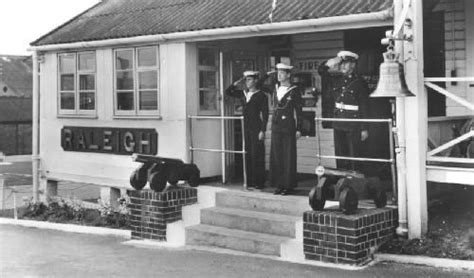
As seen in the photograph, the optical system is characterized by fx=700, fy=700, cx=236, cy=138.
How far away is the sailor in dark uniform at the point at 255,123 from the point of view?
10602 millimetres

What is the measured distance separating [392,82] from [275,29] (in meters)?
2.47

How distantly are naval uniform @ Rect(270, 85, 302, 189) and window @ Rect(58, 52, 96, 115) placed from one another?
4763 mm

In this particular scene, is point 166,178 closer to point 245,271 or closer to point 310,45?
point 245,271

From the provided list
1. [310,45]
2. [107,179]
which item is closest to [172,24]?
[310,45]

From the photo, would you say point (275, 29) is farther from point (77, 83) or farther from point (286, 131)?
point (77, 83)

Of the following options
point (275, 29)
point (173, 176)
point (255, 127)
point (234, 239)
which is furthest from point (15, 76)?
point (234, 239)

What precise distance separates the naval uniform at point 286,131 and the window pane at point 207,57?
2154 millimetres

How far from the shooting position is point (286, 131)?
1000cm

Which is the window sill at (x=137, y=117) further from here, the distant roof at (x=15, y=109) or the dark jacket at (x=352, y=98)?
the distant roof at (x=15, y=109)

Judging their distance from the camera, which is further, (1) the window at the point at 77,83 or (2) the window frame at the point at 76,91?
(1) the window at the point at 77,83

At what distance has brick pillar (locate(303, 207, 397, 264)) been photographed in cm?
808

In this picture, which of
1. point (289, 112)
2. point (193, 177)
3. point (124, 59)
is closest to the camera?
point (289, 112)

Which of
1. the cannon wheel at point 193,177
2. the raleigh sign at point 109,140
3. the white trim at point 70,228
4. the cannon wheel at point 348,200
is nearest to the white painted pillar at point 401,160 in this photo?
the cannon wheel at point 348,200

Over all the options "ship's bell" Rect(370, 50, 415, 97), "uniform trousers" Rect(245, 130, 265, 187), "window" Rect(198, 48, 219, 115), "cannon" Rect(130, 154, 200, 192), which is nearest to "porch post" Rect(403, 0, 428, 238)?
"ship's bell" Rect(370, 50, 415, 97)
